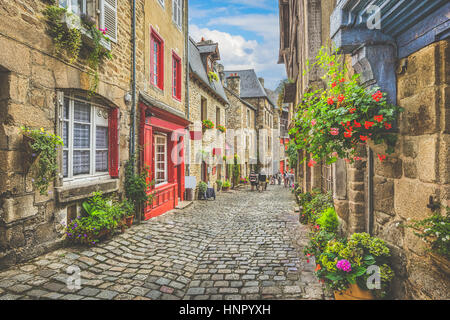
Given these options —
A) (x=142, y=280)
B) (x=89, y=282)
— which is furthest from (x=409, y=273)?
(x=89, y=282)

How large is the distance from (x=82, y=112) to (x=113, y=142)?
3.11 ft

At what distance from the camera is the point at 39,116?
11.8 feet

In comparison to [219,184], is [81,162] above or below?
above

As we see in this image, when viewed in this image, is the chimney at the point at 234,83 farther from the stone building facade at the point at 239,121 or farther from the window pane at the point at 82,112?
the window pane at the point at 82,112

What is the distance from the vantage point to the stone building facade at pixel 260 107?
26.1 metres

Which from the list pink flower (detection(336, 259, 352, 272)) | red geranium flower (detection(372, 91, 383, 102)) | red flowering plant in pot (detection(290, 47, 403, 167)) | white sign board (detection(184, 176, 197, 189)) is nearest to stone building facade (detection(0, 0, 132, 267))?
red flowering plant in pot (detection(290, 47, 403, 167))

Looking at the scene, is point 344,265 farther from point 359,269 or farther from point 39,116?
point 39,116

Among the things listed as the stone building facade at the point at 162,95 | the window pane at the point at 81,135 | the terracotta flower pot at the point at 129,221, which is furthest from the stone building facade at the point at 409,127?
the stone building facade at the point at 162,95

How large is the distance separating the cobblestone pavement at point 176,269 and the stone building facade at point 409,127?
106cm

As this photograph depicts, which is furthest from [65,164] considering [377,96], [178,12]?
[178,12]

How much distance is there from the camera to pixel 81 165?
4750mm

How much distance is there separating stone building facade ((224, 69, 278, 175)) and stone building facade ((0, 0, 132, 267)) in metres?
21.5

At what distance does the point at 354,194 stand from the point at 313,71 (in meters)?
3.72

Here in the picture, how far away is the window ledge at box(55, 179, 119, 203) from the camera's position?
395cm
